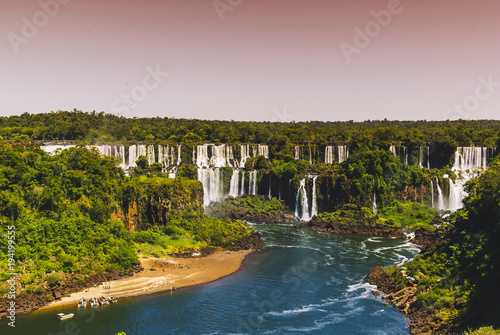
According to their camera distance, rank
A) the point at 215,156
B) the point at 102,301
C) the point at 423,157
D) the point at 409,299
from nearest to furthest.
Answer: the point at 102,301 → the point at 409,299 → the point at 215,156 → the point at 423,157

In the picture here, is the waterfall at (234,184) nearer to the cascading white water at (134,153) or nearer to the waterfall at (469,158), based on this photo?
the cascading white water at (134,153)

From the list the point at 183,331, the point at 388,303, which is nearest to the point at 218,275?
the point at 183,331

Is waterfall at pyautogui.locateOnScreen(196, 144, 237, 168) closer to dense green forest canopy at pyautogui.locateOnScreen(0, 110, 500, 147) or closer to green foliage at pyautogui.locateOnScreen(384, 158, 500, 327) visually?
dense green forest canopy at pyautogui.locateOnScreen(0, 110, 500, 147)

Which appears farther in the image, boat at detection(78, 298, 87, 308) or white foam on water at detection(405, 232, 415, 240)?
white foam on water at detection(405, 232, 415, 240)

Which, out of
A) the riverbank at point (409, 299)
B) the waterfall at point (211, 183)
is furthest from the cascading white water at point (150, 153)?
the riverbank at point (409, 299)

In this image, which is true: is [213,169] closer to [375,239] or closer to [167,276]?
[375,239]

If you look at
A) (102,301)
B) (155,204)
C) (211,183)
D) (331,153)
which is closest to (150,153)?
(211,183)

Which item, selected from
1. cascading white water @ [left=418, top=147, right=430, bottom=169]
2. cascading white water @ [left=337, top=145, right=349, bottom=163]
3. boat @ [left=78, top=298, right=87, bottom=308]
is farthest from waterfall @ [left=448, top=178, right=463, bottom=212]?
boat @ [left=78, top=298, right=87, bottom=308]
